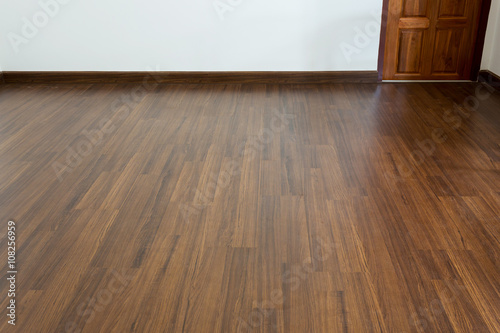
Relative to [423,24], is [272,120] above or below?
below

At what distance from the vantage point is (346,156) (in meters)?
2.96

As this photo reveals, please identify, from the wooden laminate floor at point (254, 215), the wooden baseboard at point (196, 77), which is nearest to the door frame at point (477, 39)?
the wooden baseboard at point (196, 77)

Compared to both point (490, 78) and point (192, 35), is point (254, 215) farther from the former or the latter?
point (490, 78)

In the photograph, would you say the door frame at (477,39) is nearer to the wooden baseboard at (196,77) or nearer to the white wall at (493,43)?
the white wall at (493,43)

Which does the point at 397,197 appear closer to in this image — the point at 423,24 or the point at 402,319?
the point at 402,319

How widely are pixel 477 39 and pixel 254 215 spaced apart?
319cm

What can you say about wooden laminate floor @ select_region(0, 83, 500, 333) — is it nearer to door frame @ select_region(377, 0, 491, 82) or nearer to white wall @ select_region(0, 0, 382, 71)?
door frame @ select_region(377, 0, 491, 82)

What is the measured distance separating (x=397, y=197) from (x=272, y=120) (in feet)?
4.45

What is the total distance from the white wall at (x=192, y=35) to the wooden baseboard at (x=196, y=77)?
60mm

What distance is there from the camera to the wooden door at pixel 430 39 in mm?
4234

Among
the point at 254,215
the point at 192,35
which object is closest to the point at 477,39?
the point at 192,35

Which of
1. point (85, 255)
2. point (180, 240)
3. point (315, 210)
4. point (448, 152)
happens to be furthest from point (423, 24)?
point (85, 255)

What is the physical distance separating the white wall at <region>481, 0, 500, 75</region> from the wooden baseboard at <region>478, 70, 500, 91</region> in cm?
4

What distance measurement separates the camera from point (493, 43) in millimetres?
4277
